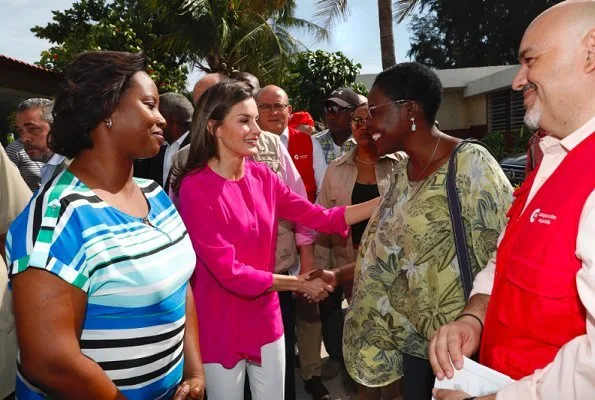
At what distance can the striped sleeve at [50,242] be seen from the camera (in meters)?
1.58

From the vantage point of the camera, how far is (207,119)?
3035 mm

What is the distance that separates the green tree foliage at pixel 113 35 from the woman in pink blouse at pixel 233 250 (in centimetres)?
1587

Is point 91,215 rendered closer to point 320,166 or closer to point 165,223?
point 165,223

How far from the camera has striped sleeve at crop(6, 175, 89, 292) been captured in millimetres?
1576

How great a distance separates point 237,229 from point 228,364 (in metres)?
0.70

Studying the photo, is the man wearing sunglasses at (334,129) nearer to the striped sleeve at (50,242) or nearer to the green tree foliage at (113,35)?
the striped sleeve at (50,242)

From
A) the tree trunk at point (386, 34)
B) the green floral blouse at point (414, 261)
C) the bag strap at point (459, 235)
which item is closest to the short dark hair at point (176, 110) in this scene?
the green floral blouse at point (414, 261)

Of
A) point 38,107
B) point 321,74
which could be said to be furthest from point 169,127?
point 321,74

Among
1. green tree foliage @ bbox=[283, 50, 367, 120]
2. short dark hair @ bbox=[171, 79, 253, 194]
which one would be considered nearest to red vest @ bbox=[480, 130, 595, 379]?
short dark hair @ bbox=[171, 79, 253, 194]

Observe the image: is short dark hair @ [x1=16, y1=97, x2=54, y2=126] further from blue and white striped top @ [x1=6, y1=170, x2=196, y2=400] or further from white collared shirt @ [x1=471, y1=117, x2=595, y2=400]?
white collared shirt @ [x1=471, y1=117, x2=595, y2=400]

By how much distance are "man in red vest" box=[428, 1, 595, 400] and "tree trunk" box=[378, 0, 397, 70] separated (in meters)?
11.2

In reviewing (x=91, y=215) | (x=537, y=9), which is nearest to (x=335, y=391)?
(x=91, y=215)

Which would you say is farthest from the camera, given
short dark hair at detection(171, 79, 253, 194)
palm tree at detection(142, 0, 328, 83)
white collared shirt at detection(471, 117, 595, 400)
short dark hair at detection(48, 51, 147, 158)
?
palm tree at detection(142, 0, 328, 83)

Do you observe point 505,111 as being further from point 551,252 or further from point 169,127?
point 551,252
